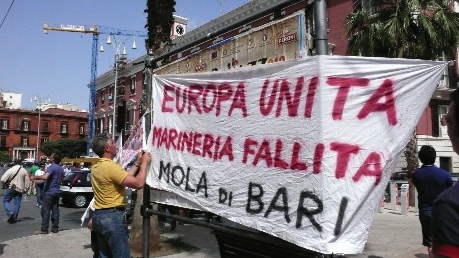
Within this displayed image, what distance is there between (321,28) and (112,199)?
2.67m

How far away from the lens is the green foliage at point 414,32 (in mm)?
13938

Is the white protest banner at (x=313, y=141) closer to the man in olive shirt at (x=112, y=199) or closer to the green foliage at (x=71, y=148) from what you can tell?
the man in olive shirt at (x=112, y=199)

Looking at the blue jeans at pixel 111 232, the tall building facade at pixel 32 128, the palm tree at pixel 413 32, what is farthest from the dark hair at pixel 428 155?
the tall building facade at pixel 32 128

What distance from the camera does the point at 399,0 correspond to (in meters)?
14.8

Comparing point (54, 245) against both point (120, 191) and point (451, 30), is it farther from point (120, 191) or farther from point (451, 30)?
point (451, 30)

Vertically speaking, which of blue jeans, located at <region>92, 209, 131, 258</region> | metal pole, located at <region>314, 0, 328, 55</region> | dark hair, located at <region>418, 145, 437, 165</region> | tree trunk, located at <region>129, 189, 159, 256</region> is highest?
metal pole, located at <region>314, 0, 328, 55</region>

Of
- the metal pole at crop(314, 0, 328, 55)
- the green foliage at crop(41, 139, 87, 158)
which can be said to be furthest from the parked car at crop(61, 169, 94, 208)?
the green foliage at crop(41, 139, 87, 158)

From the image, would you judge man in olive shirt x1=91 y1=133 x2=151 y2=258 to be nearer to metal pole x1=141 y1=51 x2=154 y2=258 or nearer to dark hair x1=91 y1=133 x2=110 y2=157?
dark hair x1=91 y1=133 x2=110 y2=157

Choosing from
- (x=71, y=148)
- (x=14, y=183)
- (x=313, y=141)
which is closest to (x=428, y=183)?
(x=313, y=141)

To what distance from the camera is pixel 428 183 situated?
5367 mm

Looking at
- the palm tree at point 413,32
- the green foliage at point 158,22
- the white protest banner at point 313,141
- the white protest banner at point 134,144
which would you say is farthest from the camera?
the palm tree at point 413,32

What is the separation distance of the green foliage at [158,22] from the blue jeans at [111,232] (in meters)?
5.80

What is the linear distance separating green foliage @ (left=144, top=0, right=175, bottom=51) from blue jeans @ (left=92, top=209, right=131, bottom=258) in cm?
580

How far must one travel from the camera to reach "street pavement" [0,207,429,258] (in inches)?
293
